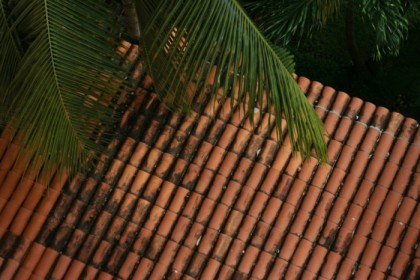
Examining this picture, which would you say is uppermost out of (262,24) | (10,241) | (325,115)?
(262,24)

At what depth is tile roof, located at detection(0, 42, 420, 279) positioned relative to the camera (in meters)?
3.79

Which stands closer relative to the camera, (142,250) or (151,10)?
(151,10)

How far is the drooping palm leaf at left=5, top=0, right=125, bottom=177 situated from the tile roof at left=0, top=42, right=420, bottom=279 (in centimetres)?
80

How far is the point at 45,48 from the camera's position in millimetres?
2953

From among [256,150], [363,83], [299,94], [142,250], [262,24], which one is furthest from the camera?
[363,83]

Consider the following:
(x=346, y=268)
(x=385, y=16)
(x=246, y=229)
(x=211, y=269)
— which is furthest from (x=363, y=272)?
(x=385, y=16)

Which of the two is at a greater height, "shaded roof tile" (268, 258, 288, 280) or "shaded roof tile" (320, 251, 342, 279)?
"shaded roof tile" (320, 251, 342, 279)

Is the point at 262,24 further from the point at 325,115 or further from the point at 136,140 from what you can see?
the point at 136,140

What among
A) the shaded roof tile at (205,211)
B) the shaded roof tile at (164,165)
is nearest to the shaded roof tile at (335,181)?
the shaded roof tile at (205,211)

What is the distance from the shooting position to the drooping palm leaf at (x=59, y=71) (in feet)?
9.69

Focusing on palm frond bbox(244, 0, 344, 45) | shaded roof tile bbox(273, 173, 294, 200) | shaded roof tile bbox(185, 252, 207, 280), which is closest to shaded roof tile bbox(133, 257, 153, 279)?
shaded roof tile bbox(185, 252, 207, 280)

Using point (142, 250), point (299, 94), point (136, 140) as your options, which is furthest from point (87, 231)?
point (299, 94)

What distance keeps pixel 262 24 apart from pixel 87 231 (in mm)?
3170

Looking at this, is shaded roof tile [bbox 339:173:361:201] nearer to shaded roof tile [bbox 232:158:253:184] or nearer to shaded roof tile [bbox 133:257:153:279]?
shaded roof tile [bbox 232:158:253:184]
